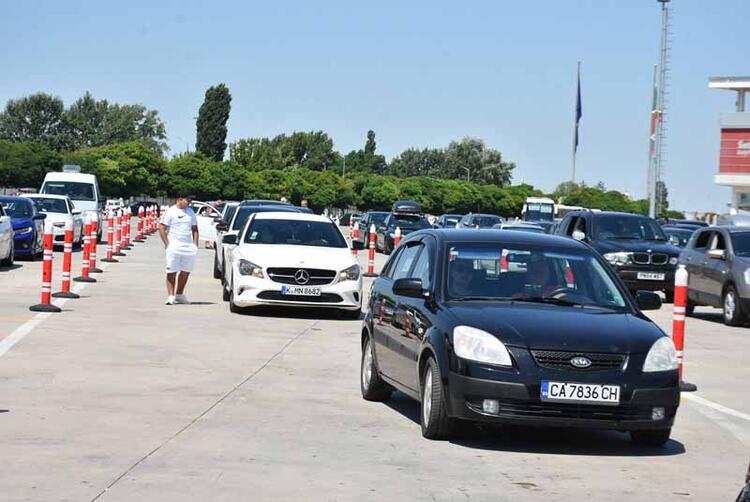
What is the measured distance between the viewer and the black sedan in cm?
915

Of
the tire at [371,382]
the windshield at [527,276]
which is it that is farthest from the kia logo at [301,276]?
the windshield at [527,276]

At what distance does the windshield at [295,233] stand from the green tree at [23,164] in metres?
98.2

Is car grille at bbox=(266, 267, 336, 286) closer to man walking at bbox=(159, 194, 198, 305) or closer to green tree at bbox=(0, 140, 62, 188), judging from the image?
man walking at bbox=(159, 194, 198, 305)

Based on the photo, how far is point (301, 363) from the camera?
14.4 m

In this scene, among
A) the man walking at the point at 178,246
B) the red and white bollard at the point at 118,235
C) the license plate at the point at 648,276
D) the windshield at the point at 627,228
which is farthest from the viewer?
the red and white bollard at the point at 118,235

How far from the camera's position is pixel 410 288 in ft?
33.6

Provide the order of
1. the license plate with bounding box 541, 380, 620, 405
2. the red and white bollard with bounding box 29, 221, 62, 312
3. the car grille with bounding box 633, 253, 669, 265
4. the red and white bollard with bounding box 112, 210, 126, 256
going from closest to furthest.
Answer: the license plate with bounding box 541, 380, 620, 405, the red and white bollard with bounding box 29, 221, 62, 312, the car grille with bounding box 633, 253, 669, 265, the red and white bollard with bounding box 112, 210, 126, 256

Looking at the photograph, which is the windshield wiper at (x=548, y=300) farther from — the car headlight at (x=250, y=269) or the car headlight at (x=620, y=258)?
the car headlight at (x=620, y=258)

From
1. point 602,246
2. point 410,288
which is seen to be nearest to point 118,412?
point 410,288

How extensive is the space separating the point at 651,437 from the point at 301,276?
10407 mm

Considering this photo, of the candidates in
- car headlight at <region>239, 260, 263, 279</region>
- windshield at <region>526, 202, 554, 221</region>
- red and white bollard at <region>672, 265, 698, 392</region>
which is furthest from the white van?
windshield at <region>526, 202, 554, 221</region>

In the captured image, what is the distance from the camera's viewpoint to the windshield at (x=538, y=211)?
85.2 metres

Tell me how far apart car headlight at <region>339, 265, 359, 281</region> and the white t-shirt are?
8.68ft

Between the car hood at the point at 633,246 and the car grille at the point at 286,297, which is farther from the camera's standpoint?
the car hood at the point at 633,246
